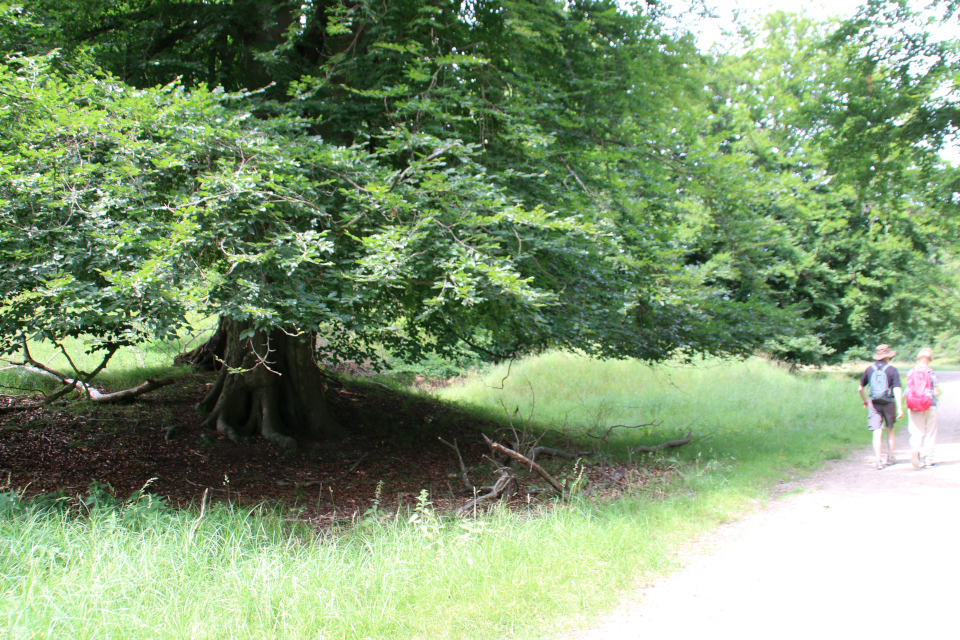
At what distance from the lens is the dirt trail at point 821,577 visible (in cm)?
346

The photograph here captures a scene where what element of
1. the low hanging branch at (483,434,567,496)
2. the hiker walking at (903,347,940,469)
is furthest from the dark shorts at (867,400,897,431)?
the low hanging branch at (483,434,567,496)

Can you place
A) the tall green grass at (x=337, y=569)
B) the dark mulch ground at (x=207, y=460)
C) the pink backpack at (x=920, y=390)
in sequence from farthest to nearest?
1. the pink backpack at (x=920, y=390)
2. the dark mulch ground at (x=207, y=460)
3. the tall green grass at (x=337, y=569)

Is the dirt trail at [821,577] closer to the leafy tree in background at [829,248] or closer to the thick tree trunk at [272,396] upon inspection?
the thick tree trunk at [272,396]

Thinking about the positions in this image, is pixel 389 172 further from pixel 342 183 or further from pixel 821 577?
pixel 821 577

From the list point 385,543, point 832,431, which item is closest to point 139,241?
point 385,543

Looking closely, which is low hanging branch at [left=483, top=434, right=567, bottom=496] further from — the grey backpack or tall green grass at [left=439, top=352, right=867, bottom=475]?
the grey backpack

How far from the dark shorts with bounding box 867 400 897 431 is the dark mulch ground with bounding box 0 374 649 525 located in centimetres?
462

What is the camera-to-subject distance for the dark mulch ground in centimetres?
730

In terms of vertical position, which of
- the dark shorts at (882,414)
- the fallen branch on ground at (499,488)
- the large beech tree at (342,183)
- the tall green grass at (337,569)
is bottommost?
the fallen branch on ground at (499,488)

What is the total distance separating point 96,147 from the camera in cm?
580

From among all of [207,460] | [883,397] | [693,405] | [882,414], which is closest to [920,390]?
[883,397]

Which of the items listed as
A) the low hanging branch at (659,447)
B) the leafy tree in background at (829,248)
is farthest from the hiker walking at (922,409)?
the leafy tree in background at (829,248)

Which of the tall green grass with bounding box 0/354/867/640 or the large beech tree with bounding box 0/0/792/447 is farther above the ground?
the large beech tree with bounding box 0/0/792/447

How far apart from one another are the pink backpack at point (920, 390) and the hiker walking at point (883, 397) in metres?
0.12
